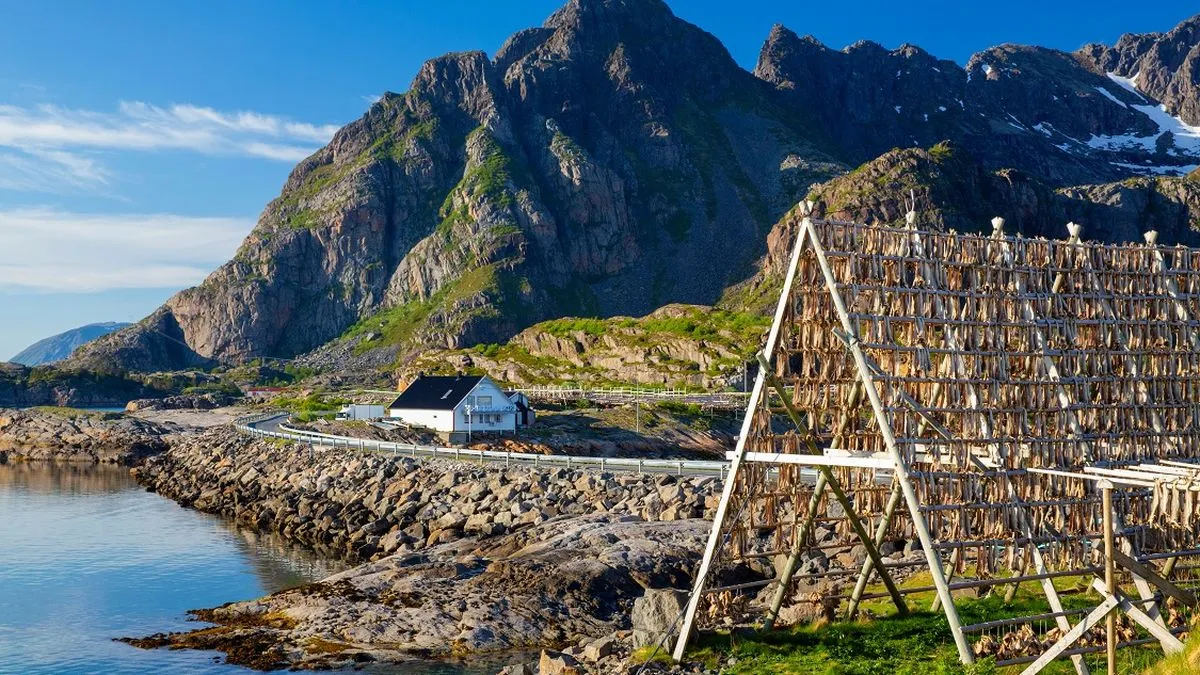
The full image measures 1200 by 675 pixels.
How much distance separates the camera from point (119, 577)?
151 feet

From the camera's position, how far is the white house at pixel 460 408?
87688 millimetres

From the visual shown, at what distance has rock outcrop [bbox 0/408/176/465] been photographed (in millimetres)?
105000

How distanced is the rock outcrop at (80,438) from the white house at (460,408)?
97.3ft

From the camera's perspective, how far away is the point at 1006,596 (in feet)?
83.7

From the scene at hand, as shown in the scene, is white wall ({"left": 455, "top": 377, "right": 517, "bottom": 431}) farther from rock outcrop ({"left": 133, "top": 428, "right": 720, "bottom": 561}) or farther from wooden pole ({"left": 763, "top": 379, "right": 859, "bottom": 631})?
wooden pole ({"left": 763, "top": 379, "right": 859, "bottom": 631})

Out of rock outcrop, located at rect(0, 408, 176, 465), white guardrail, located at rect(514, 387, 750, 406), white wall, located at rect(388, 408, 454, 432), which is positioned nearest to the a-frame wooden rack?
white wall, located at rect(388, 408, 454, 432)

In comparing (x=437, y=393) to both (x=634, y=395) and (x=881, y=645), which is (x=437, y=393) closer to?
(x=634, y=395)

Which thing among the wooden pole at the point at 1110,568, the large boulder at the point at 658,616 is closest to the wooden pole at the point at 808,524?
the large boulder at the point at 658,616

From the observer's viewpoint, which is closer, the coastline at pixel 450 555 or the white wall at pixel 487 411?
the coastline at pixel 450 555

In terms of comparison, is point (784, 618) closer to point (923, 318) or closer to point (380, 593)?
point (923, 318)

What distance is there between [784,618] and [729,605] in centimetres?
146

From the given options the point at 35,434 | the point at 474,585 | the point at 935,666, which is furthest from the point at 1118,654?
the point at 35,434

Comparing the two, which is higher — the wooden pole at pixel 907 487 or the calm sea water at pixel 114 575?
the wooden pole at pixel 907 487

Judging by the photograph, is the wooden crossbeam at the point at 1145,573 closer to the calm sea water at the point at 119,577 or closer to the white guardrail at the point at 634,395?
the calm sea water at the point at 119,577
